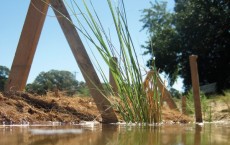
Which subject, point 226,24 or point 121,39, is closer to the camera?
point 121,39

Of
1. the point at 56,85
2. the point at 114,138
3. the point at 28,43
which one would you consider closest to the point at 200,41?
the point at 56,85

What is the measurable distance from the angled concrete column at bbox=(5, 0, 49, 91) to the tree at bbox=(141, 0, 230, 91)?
23576 millimetres

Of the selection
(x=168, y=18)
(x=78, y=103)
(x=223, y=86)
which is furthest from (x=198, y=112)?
(x=168, y=18)

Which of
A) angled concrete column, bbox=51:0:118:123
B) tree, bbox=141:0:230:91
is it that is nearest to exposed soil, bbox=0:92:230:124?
angled concrete column, bbox=51:0:118:123

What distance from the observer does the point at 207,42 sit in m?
28.8

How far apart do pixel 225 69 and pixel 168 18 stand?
675 cm

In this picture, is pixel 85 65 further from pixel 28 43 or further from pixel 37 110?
pixel 28 43

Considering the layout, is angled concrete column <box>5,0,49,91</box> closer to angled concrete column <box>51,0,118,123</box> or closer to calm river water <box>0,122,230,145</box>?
angled concrete column <box>51,0,118,123</box>

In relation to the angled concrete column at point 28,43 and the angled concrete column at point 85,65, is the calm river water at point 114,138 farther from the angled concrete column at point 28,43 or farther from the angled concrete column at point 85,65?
the angled concrete column at point 28,43

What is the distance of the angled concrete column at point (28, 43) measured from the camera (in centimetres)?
452

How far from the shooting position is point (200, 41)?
94.1 feet

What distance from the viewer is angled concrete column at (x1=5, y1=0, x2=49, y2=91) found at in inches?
178

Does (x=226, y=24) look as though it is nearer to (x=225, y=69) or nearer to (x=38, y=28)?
(x=225, y=69)

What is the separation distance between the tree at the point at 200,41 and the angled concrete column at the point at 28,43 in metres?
23.6
